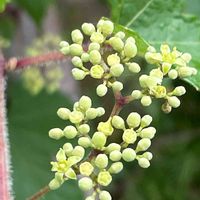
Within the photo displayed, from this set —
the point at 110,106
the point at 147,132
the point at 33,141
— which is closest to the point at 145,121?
the point at 147,132

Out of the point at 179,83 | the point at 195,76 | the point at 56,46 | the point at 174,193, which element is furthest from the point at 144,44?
the point at 174,193

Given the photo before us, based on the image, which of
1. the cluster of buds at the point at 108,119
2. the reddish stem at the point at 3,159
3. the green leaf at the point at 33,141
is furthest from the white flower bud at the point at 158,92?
the green leaf at the point at 33,141

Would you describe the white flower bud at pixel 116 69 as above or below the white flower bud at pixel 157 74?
above

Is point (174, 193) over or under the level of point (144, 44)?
over

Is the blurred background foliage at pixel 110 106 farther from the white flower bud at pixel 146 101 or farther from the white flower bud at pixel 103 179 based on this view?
the white flower bud at pixel 103 179

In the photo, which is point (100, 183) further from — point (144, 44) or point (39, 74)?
point (39, 74)

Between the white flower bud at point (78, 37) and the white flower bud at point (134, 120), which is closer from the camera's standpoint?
the white flower bud at point (134, 120)
